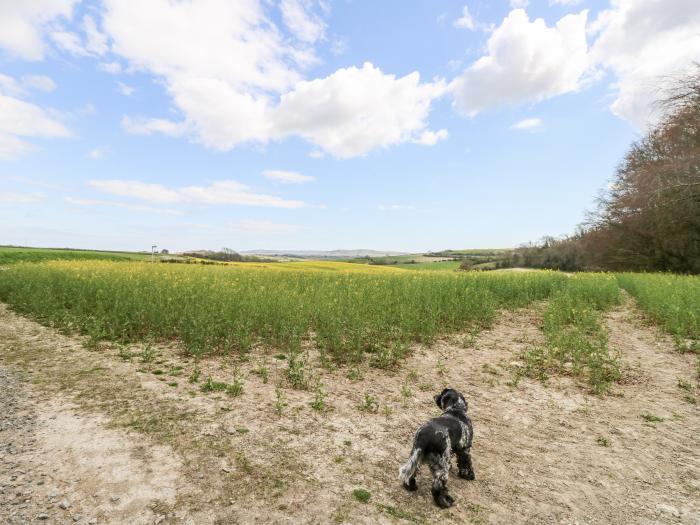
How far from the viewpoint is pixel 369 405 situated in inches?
196

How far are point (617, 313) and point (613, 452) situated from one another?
10153 millimetres

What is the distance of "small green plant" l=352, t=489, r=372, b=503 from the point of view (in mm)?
3053

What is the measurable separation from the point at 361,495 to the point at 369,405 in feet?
6.21

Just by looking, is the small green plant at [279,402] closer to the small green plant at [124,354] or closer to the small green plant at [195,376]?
the small green plant at [195,376]

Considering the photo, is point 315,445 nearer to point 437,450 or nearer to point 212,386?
point 437,450

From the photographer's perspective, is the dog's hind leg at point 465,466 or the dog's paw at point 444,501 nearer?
the dog's paw at point 444,501

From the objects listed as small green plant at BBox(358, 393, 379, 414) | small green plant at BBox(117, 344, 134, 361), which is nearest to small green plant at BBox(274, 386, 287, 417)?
small green plant at BBox(358, 393, 379, 414)

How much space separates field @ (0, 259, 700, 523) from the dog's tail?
20 centimetres

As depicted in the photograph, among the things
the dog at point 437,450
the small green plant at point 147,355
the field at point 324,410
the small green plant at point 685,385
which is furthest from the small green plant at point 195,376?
the small green plant at point 685,385

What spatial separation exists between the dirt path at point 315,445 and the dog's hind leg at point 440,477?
10 cm

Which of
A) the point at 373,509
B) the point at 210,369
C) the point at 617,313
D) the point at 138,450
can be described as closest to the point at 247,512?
the point at 373,509

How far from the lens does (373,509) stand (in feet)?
9.70

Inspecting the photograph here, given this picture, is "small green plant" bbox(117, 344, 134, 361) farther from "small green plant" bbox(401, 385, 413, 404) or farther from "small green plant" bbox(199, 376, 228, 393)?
"small green plant" bbox(401, 385, 413, 404)

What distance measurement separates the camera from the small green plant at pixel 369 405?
4887 mm
